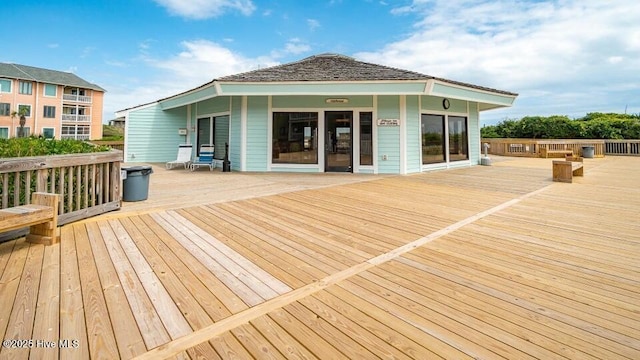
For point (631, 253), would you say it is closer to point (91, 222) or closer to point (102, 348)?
point (102, 348)

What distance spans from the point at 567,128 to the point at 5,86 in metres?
49.8

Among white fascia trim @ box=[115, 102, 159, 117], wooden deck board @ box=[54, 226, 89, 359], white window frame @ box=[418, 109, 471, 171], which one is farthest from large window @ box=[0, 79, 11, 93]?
white window frame @ box=[418, 109, 471, 171]

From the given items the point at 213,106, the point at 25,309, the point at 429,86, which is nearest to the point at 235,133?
the point at 213,106

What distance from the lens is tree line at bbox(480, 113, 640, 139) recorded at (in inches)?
655

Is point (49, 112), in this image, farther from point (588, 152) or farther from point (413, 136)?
point (588, 152)

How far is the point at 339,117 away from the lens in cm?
891

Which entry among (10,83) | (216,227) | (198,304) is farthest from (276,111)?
(10,83)

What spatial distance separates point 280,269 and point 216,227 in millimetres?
1479

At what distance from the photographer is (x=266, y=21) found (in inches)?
541

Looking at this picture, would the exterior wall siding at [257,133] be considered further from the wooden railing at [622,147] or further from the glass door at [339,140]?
the wooden railing at [622,147]

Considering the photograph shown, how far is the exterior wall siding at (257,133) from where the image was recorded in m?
9.07

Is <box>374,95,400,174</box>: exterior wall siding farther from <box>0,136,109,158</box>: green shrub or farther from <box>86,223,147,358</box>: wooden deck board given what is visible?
<box>86,223,147,358</box>: wooden deck board

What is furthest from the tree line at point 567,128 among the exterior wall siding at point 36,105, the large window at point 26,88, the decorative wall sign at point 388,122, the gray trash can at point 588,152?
the large window at point 26,88

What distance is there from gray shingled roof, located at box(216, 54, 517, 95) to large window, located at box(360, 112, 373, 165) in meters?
1.25
